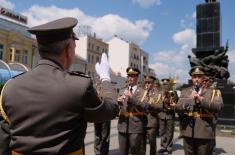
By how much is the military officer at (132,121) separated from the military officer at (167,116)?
3362mm

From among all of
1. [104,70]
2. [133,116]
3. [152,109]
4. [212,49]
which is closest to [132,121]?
[133,116]

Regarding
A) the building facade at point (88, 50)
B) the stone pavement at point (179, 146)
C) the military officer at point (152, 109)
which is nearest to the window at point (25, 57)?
the building facade at point (88, 50)

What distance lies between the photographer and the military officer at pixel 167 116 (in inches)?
404

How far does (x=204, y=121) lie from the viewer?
566 centimetres

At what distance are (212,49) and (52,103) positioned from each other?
16781mm

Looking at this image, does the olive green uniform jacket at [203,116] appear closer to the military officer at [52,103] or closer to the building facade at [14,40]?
the military officer at [52,103]

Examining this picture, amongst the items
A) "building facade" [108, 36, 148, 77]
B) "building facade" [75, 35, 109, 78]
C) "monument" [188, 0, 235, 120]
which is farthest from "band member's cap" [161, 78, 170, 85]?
"building facade" [108, 36, 148, 77]

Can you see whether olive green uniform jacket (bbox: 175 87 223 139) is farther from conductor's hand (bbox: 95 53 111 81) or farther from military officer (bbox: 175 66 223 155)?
conductor's hand (bbox: 95 53 111 81)

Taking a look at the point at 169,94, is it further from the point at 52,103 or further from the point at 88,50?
the point at 88,50

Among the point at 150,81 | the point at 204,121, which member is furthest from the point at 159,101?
the point at 204,121

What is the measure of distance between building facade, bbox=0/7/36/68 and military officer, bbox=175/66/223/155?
33.1m

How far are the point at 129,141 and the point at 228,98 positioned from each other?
37.3ft

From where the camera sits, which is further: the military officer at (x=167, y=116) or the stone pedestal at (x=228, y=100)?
the stone pedestal at (x=228, y=100)

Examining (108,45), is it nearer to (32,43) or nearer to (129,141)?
(32,43)
